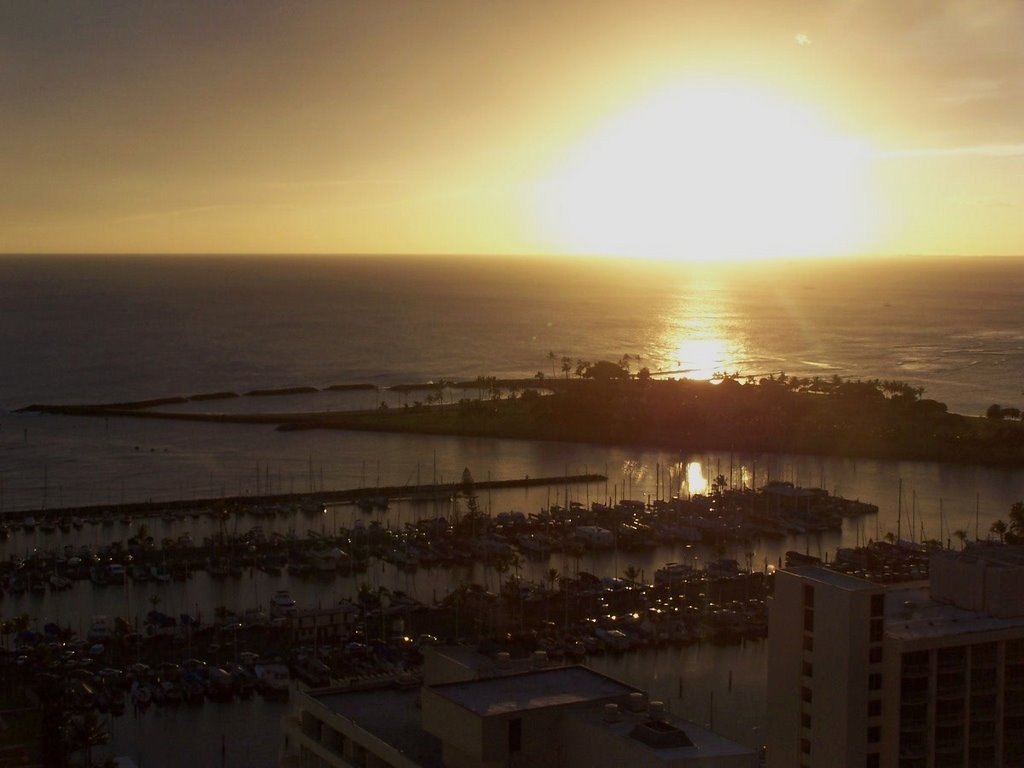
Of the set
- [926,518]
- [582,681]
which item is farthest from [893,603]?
[926,518]

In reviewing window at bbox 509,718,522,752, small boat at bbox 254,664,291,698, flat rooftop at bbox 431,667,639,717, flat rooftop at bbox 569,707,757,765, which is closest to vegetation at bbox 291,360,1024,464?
small boat at bbox 254,664,291,698

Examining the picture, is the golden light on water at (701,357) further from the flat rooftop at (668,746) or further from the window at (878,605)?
the flat rooftop at (668,746)

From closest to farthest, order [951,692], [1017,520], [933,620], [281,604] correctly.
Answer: [951,692], [933,620], [281,604], [1017,520]

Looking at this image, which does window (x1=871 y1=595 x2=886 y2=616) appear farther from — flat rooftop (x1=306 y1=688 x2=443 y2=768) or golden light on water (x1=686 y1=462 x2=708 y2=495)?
golden light on water (x1=686 y1=462 x2=708 y2=495)

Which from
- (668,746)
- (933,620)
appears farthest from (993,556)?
(668,746)

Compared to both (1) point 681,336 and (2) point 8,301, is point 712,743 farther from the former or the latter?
(2) point 8,301

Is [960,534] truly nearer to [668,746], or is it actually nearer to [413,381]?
[668,746]
